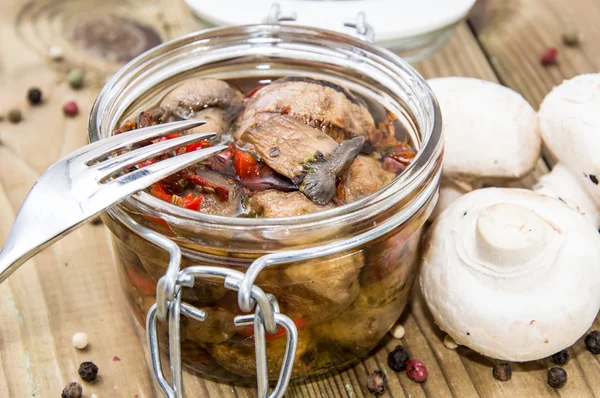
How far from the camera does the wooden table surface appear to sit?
1583mm

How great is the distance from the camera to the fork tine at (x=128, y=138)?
1.33m

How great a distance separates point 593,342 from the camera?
65.4 inches

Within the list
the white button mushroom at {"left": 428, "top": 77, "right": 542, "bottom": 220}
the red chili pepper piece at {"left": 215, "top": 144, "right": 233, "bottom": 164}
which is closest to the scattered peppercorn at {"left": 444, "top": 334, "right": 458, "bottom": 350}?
the white button mushroom at {"left": 428, "top": 77, "right": 542, "bottom": 220}

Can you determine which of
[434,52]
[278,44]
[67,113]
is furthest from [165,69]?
[434,52]

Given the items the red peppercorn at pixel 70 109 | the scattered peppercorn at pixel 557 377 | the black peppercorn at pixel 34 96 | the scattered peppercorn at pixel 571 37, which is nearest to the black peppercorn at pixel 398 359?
the scattered peppercorn at pixel 557 377

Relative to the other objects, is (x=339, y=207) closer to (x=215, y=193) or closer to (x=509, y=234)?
(x=215, y=193)

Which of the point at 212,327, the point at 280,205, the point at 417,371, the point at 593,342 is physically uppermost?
the point at 280,205

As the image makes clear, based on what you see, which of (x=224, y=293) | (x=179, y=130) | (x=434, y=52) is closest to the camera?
(x=224, y=293)

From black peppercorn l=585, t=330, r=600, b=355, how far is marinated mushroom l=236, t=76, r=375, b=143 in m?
0.66

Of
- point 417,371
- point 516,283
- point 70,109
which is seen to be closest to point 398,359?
point 417,371

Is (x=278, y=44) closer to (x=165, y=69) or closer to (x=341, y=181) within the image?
(x=165, y=69)

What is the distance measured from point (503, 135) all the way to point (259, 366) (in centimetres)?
87

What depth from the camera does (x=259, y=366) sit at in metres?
1.24

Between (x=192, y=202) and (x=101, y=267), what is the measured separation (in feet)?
1.86
